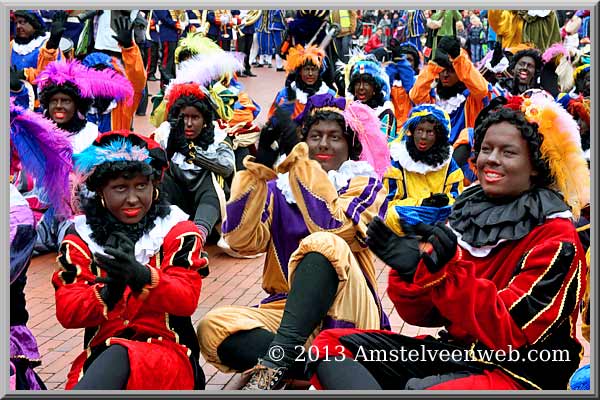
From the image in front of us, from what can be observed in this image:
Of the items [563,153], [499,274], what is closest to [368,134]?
[563,153]

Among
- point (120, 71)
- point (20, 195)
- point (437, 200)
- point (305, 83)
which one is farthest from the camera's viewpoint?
point (305, 83)

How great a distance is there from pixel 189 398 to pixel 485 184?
1414 millimetres

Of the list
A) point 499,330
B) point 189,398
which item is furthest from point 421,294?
point 189,398

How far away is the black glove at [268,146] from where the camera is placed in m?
3.58

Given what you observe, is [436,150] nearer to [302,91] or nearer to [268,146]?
[268,146]

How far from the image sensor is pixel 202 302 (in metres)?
5.58

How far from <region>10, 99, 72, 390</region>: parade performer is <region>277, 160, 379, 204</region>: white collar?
3.64ft

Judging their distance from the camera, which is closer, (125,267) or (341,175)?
(125,267)

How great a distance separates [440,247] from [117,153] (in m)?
1.54

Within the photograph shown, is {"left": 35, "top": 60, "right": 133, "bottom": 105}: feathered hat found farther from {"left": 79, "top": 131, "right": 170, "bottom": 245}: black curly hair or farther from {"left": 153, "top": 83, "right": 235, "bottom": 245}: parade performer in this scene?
{"left": 79, "top": 131, "right": 170, "bottom": 245}: black curly hair

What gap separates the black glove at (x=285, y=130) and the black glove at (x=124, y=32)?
13.6 ft

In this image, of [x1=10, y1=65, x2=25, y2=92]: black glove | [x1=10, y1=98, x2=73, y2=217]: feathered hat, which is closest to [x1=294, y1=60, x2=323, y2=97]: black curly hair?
[x1=10, y1=65, x2=25, y2=92]: black glove

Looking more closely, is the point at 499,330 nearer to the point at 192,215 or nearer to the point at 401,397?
the point at 401,397

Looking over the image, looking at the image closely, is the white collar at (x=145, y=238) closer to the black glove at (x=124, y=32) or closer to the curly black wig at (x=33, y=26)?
the black glove at (x=124, y=32)
